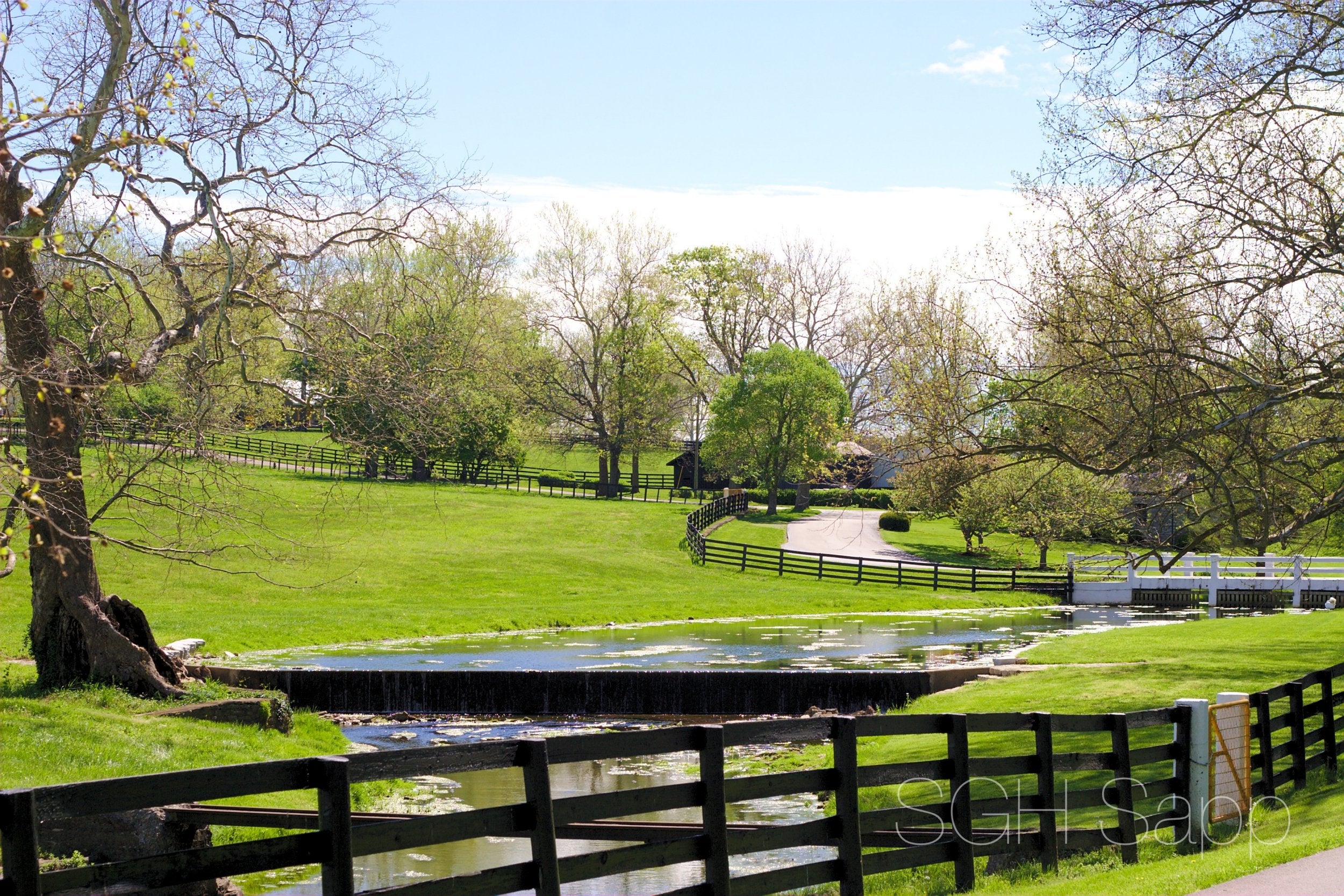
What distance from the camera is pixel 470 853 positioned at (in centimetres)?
1225

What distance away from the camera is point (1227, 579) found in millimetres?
39625

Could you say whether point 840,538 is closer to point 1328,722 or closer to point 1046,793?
point 1328,722

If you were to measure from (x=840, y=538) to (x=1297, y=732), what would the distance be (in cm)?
5025

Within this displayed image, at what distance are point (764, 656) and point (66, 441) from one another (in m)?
16.1

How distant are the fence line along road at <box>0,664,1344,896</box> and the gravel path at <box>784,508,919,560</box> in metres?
41.4

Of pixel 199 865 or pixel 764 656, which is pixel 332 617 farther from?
pixel 199 865

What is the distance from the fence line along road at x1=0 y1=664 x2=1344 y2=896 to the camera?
4.94 meters

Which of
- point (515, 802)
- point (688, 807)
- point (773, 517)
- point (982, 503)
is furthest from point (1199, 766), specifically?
point (773, 517)

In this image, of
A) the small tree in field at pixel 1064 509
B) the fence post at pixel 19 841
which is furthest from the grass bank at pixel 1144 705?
the fence post at pixel 19 841

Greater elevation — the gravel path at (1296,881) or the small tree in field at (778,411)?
the small tree in field at (778,411)

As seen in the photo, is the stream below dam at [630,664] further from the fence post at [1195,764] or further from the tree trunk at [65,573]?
the fence post at [1195,764]

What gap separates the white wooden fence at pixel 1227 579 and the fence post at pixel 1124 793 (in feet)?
92.7

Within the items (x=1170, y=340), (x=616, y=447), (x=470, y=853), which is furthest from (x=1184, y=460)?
(x=616, y=447)

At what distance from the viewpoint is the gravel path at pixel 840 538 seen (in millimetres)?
56219
